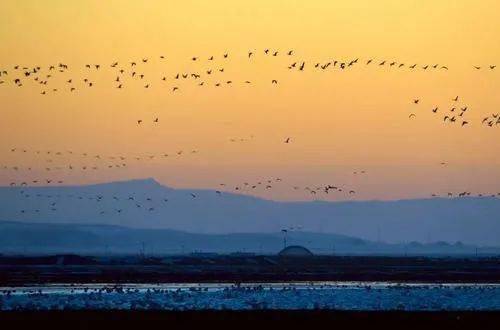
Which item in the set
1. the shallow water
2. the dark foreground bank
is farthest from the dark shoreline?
the dark foreground bank

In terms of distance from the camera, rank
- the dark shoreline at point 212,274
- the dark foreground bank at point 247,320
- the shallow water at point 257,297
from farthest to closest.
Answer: the dark shoreline at point 212,274
the shallow water at point 257,297
the dark foreground bank at point 247,320

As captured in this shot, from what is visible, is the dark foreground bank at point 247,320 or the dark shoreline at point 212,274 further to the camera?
the dark shoreline at point 212,274

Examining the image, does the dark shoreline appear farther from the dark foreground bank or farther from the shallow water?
the dark foreground bank

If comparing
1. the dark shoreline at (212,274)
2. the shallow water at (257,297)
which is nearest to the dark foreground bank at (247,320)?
the shallow water at (257,297)

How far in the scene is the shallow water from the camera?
59.4 meters

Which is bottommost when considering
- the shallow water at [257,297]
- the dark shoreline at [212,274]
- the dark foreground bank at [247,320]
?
the dark foreground bank at [247,320]

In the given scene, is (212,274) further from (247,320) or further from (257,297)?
(247,320)

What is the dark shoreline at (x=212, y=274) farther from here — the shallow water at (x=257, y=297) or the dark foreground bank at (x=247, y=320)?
the dark foreground bank at (x=247, y=320)

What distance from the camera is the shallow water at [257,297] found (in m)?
59.4

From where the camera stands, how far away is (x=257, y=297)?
7131cm

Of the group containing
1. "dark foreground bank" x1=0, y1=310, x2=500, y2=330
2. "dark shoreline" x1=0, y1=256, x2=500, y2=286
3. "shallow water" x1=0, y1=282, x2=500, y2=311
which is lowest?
"dark foreground bank" x1=0, y1=310, x2=500, y2=330

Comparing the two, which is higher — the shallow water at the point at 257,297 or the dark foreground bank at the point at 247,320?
the shallow water at the point at 257,297

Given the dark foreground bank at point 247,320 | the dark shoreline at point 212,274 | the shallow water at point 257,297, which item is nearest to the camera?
the dark foreground bank at point 247,320

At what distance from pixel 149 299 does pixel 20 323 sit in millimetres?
26603
